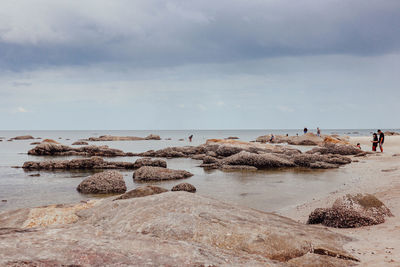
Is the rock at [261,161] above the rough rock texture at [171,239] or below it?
below

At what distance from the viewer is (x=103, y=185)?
13102mm

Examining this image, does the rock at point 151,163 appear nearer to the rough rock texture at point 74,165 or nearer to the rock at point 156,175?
the rough rock texture at point 74,165

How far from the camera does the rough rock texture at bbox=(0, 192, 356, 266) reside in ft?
9.77

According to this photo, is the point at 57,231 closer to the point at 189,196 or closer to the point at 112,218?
the point at 112,218

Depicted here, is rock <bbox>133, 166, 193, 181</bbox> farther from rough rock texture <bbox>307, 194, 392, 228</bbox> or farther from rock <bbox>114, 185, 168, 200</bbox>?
rough rock texture <bbox>307, 194, 392, 228</bbox>

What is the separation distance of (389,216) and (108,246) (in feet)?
21.4

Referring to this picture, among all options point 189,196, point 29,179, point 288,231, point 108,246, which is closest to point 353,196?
point 288,231

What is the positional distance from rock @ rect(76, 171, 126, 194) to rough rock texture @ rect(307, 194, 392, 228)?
8601mm

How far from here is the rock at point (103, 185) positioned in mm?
12867

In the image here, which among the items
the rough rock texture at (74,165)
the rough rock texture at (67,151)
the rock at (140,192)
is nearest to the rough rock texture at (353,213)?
the rock at (140,192)

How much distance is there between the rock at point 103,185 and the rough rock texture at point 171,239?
254 inches

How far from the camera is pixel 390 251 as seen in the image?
4582mm

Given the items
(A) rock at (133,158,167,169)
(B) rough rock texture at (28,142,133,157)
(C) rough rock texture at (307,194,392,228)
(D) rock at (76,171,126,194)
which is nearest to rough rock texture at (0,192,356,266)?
(C) rough rock texture at (307,194,392,228)

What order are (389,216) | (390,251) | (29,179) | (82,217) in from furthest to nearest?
1. (29,179)
2. (389,216)
3. (82,217)
4. (390,251)
